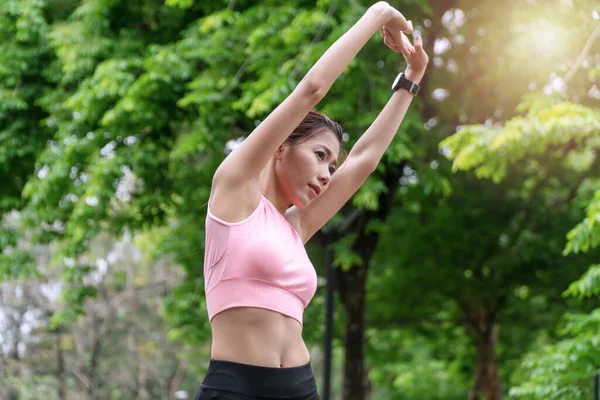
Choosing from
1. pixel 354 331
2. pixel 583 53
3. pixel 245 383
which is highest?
pixel 245 383

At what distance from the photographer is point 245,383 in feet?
5.93

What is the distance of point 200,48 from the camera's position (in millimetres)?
9008

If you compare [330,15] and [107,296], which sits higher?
[330,15]

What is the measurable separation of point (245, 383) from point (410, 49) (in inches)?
42.0

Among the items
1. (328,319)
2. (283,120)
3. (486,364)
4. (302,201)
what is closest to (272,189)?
(302,201)

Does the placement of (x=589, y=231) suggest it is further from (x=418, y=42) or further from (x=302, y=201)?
(x=302, y=201)

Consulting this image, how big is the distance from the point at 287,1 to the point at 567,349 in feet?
15.4

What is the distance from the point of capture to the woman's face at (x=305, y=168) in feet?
6.57

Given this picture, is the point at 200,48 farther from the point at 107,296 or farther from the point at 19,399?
the point at 19,399

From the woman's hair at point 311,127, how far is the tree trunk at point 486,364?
1381 centimetres

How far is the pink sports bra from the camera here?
1.82 m

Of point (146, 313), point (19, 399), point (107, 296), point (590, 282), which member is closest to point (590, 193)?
point (590, 282)

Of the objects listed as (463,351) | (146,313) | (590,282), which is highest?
(590,282)

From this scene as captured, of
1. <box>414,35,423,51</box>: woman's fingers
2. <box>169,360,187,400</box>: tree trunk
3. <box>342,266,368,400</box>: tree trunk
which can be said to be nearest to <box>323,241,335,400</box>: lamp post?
<box>342,266,368,400</box>: tree trunk
